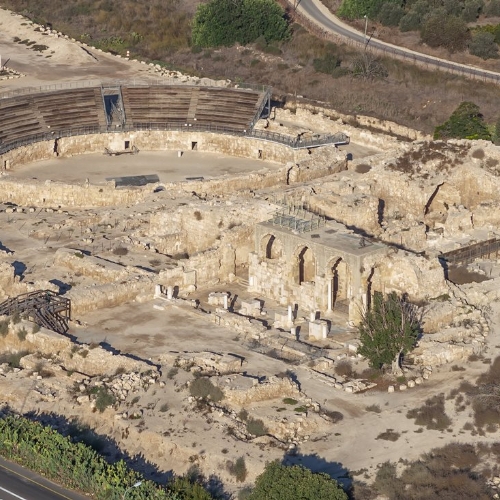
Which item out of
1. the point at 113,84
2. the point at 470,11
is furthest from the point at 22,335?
the point at 470,11

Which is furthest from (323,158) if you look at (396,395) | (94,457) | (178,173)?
(94,457)

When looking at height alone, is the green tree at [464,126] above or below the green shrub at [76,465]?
above

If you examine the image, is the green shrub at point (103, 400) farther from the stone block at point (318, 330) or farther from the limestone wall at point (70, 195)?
the limestone wall at point (70, 195)

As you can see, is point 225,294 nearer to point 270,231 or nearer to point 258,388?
point 270,231

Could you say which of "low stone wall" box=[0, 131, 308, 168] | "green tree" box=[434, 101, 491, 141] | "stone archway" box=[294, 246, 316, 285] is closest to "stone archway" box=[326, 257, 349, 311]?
"stone archway" box=[294, 246, 316, 285]

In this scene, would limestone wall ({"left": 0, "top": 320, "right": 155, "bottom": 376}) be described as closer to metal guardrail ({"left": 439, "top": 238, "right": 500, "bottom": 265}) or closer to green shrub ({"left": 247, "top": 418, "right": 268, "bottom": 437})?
green shrub ({"left": 247, "top": 418, "right": 268, "bottom": 437})

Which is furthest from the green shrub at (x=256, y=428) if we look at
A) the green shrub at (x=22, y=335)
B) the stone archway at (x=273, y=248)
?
the stone archway at (x=273, y=248)
